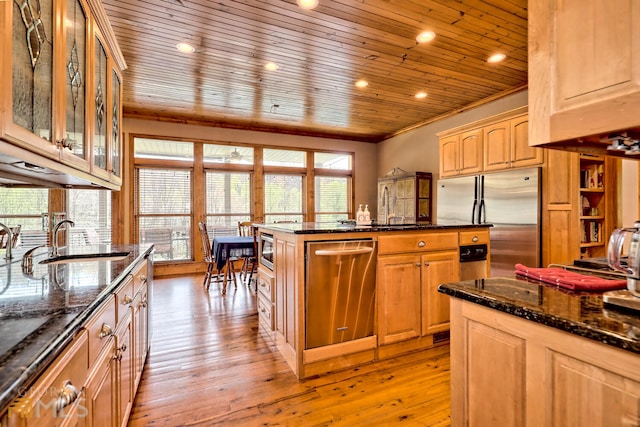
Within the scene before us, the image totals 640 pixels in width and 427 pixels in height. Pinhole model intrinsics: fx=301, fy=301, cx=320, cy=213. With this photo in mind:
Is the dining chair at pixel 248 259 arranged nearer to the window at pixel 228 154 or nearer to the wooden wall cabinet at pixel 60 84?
the window at pixel 228 154

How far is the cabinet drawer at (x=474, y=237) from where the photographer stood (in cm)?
276

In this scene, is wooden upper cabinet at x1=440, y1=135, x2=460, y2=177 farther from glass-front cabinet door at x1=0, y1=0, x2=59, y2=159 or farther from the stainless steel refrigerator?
glass-front cabinet door at x1=0, y1=0, x2=59, y2=159

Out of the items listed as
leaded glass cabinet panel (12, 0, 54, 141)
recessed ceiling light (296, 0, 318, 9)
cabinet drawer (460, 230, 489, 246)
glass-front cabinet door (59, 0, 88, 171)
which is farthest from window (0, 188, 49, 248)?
cabinet drawer (460, 230, 489, 246)

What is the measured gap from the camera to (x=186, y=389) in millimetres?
2020

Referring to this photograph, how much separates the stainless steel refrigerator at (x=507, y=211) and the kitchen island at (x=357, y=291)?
0.92 m

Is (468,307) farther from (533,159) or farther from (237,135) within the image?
(237,135)

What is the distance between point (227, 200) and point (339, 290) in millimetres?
4498

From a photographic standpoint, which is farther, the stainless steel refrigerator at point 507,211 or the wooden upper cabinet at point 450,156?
the wooden upper cabinet at point 450,156

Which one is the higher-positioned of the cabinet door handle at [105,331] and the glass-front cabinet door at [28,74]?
the glass-front cabinet door at [28,74]

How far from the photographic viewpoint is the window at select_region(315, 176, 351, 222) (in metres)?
7.01

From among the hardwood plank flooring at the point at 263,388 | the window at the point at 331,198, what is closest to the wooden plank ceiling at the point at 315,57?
the window at the point at 331,198

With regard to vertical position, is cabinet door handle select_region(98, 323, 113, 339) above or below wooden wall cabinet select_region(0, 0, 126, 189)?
below

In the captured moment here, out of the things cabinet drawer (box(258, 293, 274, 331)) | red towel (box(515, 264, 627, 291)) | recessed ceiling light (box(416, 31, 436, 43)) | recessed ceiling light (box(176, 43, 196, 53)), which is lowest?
cabinet drawer (box(258, 293, 274, 331))

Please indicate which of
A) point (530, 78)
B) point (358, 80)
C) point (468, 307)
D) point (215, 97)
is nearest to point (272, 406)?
point (468, 307)
